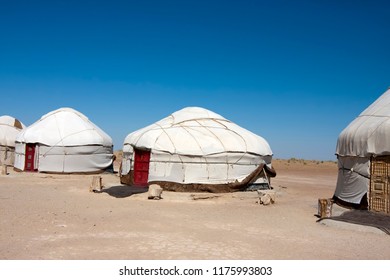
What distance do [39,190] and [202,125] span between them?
22.2 ft

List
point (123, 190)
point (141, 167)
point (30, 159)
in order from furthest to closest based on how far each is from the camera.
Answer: point (30, 159), point (141, 167), point (123, 190)

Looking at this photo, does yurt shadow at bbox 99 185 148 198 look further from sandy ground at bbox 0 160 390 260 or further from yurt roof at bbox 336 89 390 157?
yurt roof at bbox 336 89 390 157

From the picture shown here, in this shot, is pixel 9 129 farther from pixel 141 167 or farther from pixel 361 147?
pixel 361 147

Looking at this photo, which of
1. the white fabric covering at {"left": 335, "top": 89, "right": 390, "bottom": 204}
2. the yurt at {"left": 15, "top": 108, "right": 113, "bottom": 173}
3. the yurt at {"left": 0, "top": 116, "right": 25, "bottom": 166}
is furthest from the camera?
the yurt at {"left": 0, "top": 116, "right": 25, "bottom": 166}

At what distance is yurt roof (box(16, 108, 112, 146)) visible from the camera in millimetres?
20094

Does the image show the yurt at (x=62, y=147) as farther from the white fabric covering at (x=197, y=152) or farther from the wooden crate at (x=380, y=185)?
the wooden crate at (x=380, y=185)

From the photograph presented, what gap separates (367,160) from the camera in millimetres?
10242

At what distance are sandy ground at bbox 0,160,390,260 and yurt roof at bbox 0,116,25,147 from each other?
45.1 feet

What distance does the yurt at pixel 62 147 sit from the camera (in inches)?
787

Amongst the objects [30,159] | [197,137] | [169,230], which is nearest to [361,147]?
[169,230]

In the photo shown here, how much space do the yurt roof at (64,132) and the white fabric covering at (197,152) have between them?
5.47 metres

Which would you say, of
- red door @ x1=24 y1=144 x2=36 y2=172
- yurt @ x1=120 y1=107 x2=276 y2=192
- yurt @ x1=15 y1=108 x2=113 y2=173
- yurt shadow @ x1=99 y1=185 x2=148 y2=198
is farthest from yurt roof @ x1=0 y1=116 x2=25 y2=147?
yurt shadow @ x1=99 y1=185 x2=148 y2=198

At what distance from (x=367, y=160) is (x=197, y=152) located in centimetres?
585

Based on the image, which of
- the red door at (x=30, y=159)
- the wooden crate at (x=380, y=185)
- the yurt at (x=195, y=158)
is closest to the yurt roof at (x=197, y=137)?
the yurt at (x=195, y=158)
